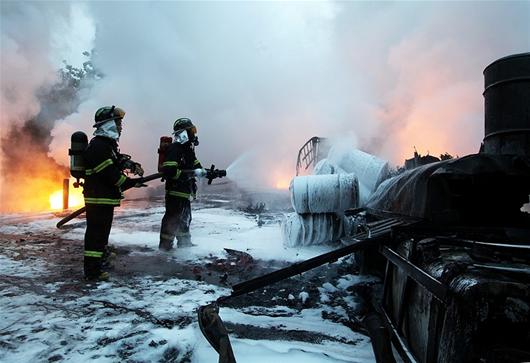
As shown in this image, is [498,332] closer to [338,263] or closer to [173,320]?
[173,320]

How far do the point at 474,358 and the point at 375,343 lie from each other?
81 cm

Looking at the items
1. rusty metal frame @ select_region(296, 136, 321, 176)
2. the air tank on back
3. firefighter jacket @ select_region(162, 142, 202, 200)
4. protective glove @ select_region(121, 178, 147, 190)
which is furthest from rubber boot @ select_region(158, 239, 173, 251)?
rusty metal frame @ select_region(296, 136, 321, 176)

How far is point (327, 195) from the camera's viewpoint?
17.6ft

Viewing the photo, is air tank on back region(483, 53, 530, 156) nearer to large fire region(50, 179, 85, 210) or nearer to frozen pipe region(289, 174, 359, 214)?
frozen pipe region(289, 174, 359, 214)

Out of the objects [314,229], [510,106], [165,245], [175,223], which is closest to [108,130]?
[175,223]

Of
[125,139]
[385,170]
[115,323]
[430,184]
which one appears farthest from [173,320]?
[125,139]

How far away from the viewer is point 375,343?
7.16 ft

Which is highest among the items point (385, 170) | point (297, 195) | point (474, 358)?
point (385, 170)

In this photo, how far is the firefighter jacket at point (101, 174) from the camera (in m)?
3.87

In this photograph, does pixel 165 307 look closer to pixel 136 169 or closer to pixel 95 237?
pixel 95 237

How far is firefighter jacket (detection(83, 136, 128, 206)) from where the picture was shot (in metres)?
3.87

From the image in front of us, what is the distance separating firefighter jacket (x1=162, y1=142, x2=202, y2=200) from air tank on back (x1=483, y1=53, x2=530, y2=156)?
410 cm

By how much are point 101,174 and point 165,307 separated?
1769 mm

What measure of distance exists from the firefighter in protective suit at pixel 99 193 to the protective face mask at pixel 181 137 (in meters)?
1.46
